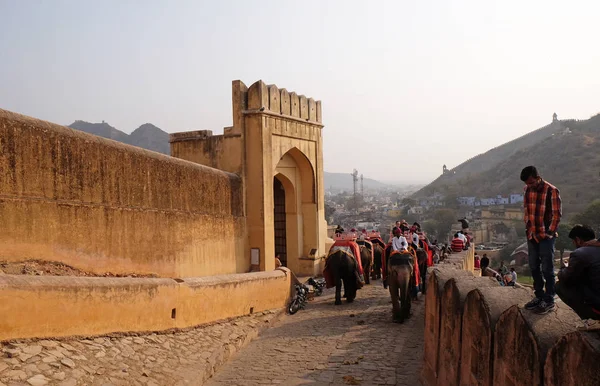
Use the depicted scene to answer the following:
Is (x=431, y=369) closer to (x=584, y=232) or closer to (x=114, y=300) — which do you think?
(x=584, y=232)

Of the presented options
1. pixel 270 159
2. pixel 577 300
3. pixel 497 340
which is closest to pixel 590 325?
pixel 577 300

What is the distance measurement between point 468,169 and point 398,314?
517 feet

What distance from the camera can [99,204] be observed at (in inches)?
316

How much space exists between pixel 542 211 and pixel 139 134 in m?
99.7

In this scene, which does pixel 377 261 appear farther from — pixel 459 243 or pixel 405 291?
pixel 405 291

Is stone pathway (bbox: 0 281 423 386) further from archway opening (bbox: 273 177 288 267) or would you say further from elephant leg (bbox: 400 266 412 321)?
archway opening (bbox: 273 177 288 267)

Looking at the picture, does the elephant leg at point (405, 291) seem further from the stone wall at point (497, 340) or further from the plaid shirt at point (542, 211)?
the plaid shirt at point (542, 211)

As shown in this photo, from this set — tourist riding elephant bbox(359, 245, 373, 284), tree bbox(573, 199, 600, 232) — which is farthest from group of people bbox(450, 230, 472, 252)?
tree bbox(573, 199, 600, 232)

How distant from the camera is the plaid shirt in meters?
4.88

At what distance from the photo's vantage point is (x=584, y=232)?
408 centimetres

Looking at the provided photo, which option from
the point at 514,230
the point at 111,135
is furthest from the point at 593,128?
the point at 111,135

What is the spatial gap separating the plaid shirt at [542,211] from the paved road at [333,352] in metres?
2.71

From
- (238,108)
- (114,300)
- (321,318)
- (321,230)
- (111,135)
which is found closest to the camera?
(114,300)

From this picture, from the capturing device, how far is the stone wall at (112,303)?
18.0ft
